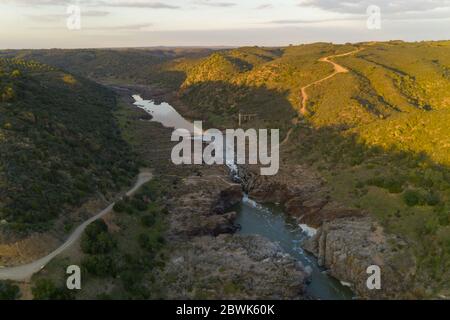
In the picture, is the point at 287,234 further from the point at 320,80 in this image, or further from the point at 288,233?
the point at 320,80

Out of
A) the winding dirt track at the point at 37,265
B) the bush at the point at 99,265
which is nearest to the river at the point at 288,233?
the bush at the point at 99,265

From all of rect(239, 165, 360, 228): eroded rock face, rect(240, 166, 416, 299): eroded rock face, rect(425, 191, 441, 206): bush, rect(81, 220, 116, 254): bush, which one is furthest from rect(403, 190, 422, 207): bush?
rect(81, 220, 116, 254): bush

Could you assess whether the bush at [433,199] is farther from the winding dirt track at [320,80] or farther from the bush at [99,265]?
the winding dirt track at [320,80]

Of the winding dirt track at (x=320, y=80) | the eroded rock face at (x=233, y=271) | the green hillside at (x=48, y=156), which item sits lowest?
the eroded rock face at (x=233, y=271)

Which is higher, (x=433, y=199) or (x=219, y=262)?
(x=433, y=199)

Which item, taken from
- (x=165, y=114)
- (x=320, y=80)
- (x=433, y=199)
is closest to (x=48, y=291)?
(x=433, y=199)

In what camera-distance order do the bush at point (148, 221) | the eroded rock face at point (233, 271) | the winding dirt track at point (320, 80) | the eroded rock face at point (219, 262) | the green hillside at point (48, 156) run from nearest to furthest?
the eroded rock face at point (233, 271) < the eroded rock face at point (219, 262) < the green hillside at point (48, 156) < the bush at point (148, 221) < the winding dirt track at point (320, 80)
